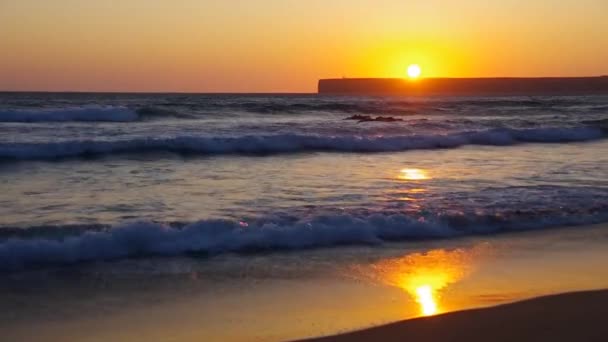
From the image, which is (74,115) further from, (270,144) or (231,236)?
(231,236)

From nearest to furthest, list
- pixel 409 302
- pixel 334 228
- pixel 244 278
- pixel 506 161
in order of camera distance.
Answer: pixel 409 302 → pixel 244 278 → pixel 334 228 → pixel 506 161

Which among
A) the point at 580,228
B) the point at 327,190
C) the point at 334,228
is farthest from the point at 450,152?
the point at 334,228

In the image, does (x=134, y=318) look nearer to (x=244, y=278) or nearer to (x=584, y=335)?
(x=244, y=278)

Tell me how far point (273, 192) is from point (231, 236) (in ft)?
9.32

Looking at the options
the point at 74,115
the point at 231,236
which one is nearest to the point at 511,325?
the point at 231,236

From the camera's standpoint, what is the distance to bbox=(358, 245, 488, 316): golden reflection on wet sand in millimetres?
5582

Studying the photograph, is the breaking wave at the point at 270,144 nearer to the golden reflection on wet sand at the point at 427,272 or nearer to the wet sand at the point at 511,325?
the golden reflection on wet sand at the point at 427,272

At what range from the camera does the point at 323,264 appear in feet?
21.5

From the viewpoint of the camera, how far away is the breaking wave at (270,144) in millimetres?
15664

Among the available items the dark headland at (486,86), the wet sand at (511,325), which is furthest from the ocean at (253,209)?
the dark headland at (486,86)

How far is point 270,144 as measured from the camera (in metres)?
17.5

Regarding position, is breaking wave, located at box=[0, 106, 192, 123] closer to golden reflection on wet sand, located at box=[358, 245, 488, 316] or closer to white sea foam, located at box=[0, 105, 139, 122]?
white sea foam, located at box=[0, 105, 139, 122]

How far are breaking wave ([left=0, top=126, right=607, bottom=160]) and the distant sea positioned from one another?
0.05 m

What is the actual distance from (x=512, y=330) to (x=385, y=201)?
184 inches
